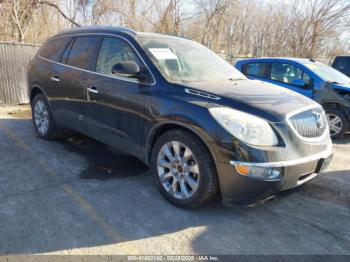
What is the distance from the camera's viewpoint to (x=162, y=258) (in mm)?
2676

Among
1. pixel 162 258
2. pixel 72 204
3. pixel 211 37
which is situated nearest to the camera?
pixel 162 258

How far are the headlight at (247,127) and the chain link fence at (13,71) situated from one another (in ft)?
23.5

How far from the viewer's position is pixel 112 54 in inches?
163

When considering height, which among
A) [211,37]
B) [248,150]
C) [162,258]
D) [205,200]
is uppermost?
[211,37]

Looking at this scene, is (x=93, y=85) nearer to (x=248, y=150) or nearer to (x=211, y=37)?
(x=248, y=150)

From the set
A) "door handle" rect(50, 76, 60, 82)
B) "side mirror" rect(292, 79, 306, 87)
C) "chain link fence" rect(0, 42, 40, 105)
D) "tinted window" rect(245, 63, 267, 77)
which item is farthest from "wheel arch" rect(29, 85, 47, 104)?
"side mirror" rect(292, 79, 306, 87)

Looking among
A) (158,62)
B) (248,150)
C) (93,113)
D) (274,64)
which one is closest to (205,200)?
(248,150)

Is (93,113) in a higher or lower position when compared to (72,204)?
higher

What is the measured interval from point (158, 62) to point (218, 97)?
924mm

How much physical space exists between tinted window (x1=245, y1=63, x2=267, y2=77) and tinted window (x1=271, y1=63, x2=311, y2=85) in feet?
0.83

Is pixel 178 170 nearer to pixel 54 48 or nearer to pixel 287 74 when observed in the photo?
pixel 54 48

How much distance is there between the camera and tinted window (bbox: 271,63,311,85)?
7098 millimetres

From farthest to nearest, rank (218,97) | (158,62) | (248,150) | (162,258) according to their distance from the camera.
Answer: (158,62)
(218,97)
(248,150)
(162,258)

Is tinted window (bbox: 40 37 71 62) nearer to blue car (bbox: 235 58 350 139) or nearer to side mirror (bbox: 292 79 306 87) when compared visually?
blue car (bbox: 235 58 350 139)
